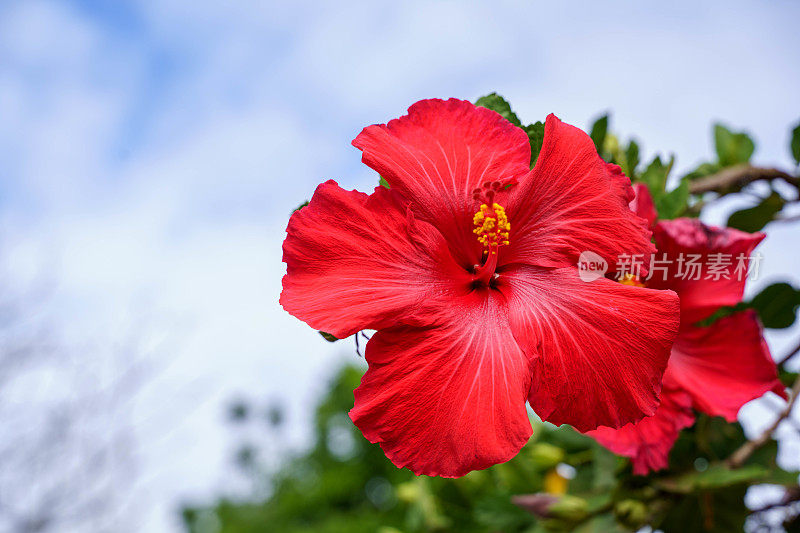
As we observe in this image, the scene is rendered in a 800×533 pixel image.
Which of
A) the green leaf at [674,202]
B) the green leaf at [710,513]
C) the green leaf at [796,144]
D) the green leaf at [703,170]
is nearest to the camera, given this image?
the green leaf at [674,202]

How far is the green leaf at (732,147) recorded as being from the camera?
4.66 feet

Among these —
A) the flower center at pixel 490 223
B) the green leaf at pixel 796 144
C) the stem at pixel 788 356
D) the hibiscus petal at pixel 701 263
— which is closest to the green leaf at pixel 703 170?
the green leaf at pixel 796 144

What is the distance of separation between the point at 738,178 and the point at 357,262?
3.25 feet

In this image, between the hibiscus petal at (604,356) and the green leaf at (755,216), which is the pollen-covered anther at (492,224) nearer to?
the hibiscus petal at (604,356)

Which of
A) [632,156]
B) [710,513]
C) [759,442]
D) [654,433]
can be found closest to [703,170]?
[632,156]

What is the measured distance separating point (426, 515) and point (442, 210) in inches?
45.4

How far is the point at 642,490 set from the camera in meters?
1.10

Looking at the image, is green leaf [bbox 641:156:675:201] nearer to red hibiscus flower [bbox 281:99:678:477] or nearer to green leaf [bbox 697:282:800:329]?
green leaf [bbox 697:282:800:329]

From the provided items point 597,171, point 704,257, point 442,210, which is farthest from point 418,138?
point 704,257

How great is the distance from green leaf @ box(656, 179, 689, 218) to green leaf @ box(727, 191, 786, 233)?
30 cm

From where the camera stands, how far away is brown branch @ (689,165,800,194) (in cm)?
127

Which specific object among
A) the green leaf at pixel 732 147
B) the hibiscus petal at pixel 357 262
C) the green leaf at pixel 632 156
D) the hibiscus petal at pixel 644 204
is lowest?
the green leaf at pixel 732 147

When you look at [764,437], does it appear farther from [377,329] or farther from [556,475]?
[377,329]

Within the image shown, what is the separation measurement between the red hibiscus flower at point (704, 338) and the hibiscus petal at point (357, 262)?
0.34 metres
